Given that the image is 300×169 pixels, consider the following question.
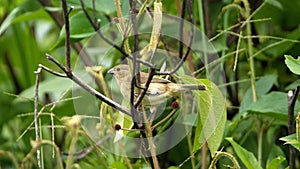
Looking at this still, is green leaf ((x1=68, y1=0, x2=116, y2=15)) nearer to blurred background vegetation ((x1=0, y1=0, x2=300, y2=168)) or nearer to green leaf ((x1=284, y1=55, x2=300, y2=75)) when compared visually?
blurred background vegetation ((x1=0, y1=0, x2=300, y2=168))

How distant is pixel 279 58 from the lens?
1.21m

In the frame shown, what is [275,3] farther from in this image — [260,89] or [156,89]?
[156,89]

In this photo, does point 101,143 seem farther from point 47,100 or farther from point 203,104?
point 47,100

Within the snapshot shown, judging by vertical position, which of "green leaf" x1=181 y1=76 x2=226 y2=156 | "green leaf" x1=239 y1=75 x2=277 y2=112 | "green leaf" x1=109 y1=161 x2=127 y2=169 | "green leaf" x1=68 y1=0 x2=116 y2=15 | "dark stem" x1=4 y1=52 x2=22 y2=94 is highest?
"green leaf" x1=68 y1=0 x2=116 y2=15

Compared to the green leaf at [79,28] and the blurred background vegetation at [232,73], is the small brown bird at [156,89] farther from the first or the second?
the green leaf at [79,28]

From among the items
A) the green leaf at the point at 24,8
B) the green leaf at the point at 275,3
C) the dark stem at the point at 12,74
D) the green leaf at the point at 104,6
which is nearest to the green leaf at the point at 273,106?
the green leaf at the point at 275,3

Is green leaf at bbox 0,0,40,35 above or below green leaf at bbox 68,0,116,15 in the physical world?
below

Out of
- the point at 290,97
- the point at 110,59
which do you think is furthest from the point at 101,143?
the point at 290,97

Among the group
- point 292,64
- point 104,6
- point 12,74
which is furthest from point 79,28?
point 12,74

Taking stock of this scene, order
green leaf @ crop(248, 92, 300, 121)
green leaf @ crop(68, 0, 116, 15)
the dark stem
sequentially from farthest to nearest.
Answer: the dark stem → green leaf @ crop(68, 0, 116, 15) → green leaf @ crop(248, 92, 300, 121)

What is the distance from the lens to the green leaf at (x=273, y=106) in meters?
0.93

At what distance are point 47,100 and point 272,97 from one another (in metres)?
0.78

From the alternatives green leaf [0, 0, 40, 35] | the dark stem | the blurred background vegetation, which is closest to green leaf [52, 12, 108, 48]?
the blurred background vegetation

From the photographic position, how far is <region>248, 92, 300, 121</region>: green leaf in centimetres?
93
